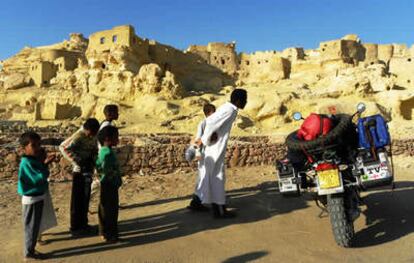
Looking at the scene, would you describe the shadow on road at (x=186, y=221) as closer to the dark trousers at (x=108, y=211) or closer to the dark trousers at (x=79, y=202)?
the dark trousers at (x=108, y=211)

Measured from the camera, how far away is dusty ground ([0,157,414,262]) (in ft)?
10.8

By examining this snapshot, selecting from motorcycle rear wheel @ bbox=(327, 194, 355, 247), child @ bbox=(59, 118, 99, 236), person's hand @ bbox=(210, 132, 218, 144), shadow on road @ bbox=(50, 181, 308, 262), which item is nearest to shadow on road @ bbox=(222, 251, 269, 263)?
shadow on road @ bbox=(50, 181, 308, 262)

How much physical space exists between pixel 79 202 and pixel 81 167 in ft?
1.36

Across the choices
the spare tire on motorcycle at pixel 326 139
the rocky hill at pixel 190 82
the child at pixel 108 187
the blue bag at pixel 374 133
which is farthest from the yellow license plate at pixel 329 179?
the rocky hill at pixel 190 82

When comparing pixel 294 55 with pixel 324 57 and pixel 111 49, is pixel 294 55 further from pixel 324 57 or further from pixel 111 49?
pixel 111 49

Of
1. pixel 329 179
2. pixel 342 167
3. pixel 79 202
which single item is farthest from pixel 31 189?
pixel 342 167

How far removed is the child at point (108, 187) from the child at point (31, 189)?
57 centimetres

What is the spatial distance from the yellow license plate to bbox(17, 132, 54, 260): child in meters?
2.80

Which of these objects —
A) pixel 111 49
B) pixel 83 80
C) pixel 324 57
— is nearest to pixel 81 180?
pixel 83 80

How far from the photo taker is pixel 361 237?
3.73 meters

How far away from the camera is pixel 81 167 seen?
4152 millimetres

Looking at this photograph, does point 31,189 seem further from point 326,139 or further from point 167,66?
point 167,66

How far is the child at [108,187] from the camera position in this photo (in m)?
3.66

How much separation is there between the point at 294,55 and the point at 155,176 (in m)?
38.0
